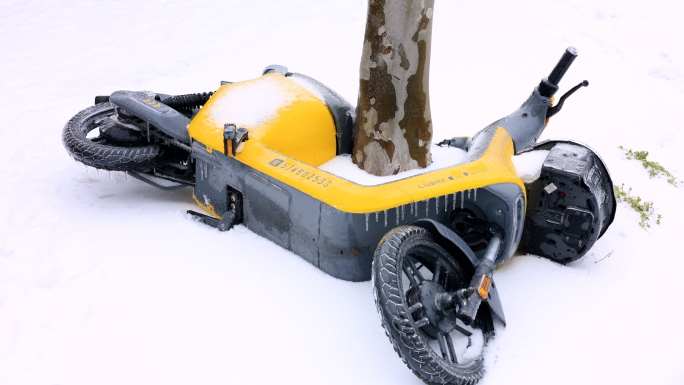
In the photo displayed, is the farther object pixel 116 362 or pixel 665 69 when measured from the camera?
pixel 665 69

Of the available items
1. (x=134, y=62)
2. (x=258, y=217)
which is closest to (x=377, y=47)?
(x=258, y=217)

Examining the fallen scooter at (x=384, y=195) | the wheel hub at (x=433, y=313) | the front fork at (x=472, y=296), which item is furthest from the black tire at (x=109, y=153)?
the front fork at (x=472, y=296)

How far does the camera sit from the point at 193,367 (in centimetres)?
270

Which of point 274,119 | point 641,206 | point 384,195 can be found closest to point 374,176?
point 274,119

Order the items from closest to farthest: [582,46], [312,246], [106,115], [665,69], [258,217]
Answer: [312,246], [258,217], [106,115], [665,69], [582,46]

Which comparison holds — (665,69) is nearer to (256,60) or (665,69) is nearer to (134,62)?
(256,60)

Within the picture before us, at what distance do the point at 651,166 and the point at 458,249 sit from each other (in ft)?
9.49

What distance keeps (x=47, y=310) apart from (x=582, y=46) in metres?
6.56

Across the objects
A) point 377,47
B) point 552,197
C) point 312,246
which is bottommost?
point 312,246

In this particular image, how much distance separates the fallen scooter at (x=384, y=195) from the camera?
2752mm

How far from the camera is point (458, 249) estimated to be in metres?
3.03

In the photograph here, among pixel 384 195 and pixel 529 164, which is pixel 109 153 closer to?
pixel 384 195

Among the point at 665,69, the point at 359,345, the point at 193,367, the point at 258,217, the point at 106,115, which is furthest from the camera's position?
the point at 665,69

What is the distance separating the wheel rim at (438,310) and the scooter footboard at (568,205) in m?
0.81
